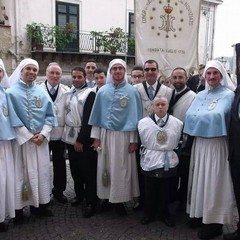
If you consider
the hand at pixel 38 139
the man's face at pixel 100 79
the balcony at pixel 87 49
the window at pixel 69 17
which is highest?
the window at pixel 69 17

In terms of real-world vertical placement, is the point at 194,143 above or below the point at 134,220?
above

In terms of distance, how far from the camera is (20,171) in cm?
416

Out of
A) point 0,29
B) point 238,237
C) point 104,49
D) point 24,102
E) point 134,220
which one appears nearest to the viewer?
point 238,237

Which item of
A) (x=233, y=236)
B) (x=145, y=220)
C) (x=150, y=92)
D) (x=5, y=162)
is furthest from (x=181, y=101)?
(x=5, y=162)

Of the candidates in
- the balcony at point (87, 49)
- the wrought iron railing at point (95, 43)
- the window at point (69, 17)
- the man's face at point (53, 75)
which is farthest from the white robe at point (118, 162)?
the wrought iron railing at point (95, 43)

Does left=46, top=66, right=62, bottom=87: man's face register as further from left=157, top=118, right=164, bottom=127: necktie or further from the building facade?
the building facade

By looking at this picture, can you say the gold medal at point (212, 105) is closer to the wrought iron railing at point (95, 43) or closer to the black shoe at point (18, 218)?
the black shoe at point (18, 218)

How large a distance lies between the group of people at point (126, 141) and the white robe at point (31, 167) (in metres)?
0.01

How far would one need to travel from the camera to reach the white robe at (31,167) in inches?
162

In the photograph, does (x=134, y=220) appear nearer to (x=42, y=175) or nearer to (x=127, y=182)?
(x=127, y=182)

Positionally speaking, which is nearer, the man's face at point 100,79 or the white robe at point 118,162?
the white robe at point 118,162

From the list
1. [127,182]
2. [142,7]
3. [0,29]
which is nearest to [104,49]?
[0,29]

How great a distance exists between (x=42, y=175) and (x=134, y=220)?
1.32 meters

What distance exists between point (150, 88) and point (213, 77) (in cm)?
94
